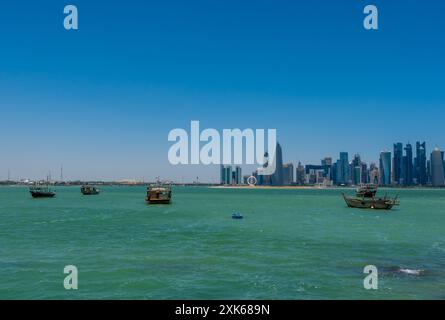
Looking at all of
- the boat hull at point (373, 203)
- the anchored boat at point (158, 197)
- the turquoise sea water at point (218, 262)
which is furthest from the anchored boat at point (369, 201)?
the anchored boat at point (158, 197)

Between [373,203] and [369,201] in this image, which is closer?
[373,203]

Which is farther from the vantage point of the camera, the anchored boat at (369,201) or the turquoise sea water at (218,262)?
the anchored boat at (369,201)

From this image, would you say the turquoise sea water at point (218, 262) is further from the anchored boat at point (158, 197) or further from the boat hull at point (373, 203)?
the anchored boat at point (158, 197)

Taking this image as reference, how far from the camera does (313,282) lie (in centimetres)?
2942

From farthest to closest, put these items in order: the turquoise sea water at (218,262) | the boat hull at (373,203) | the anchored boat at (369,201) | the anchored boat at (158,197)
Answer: the anchored boat at (158,197)
the anchored boat at (369,201)
the boat hull at (373,203)
the turquoise sea water at (218,262)

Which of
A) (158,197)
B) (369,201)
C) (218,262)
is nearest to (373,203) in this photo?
(369,201)

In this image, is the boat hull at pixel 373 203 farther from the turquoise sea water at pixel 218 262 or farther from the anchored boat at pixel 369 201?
the turquoise sea water at pixel 218 262

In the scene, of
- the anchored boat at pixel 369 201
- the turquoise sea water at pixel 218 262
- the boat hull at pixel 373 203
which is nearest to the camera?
the turquoise sea water at pixel 218 262

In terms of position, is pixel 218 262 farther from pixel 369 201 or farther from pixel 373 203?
pixel 369 201

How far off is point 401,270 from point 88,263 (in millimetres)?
23786

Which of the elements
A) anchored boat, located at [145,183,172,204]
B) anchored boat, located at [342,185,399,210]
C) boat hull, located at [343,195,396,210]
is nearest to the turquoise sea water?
boat hull, located at [343,195,396,210]
